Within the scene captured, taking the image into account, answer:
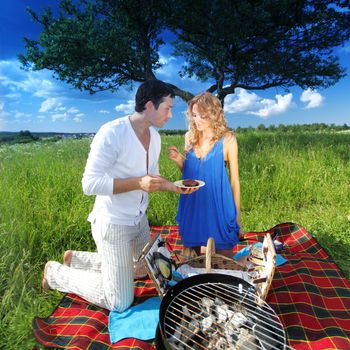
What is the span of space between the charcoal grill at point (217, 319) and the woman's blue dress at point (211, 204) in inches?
37.2

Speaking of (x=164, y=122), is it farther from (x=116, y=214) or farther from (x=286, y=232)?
(x=286, y=232)

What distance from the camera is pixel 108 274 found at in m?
2.35

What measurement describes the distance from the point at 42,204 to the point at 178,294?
7.80ft

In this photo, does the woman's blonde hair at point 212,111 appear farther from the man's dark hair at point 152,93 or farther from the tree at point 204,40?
the tree at point 204,40

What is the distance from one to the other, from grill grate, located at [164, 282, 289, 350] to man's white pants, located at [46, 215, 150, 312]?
57 centimetres

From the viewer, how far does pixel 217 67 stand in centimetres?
1139

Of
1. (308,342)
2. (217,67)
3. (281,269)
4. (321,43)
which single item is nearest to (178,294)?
(308,342)

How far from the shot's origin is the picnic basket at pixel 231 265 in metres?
2.14

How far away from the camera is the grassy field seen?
2490mm

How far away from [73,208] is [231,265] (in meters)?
1.99

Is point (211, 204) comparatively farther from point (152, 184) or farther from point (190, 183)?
point (152, 184)

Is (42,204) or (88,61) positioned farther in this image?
(88,61)

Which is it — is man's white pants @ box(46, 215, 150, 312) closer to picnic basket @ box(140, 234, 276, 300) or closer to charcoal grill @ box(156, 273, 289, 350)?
picnic basket @ box(140, 234, 276, 300)

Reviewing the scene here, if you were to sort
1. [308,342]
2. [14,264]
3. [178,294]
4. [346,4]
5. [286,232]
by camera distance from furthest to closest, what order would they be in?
[346,4]
[286,232]
[14,264]
[308,342]
[178,294]
